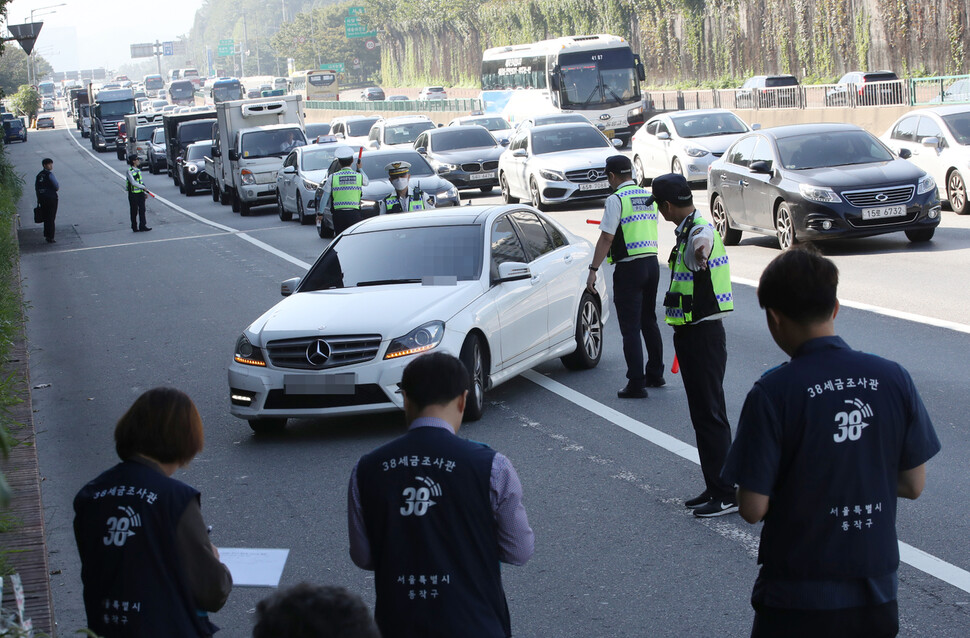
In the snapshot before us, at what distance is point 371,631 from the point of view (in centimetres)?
233

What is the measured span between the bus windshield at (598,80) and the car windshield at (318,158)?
16938 millimetres

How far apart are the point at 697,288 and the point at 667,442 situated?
182cm

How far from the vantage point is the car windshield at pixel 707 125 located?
27.2 metres

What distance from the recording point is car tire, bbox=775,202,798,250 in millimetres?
16469

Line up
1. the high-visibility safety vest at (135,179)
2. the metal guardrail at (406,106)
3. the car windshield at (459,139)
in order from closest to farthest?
1. the high-visibility safety vest at (135,179)
2. the car windshield at (459,139)
3. the metal guardrail at (406,106)

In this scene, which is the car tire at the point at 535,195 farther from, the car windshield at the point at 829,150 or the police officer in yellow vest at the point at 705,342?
the police officer in yellow vest at the point at 705,342

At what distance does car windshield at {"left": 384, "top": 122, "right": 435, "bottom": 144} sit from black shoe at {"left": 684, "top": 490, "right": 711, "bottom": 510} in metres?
28.9

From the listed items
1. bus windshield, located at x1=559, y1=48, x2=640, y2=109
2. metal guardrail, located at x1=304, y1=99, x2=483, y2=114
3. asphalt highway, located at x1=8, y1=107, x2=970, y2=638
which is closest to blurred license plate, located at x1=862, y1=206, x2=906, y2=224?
asphalt highway, located at x1=8, y1=107, x2=970, y2=638

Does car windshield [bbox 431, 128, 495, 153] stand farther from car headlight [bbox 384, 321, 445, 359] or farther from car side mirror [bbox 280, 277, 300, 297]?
car headlight [bbox 384, 321, 445, 359]

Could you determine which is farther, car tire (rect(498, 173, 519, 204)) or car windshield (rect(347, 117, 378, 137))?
car windshield (rect(347, 117, 378, 137))

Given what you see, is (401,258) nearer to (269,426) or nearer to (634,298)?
(269,426)

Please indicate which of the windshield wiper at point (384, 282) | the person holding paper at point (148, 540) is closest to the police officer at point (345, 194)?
the windshield wiper at point (384, 282)

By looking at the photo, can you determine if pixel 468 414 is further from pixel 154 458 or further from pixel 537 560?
pixel 154 458

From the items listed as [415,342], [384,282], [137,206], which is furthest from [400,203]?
[137,206]
